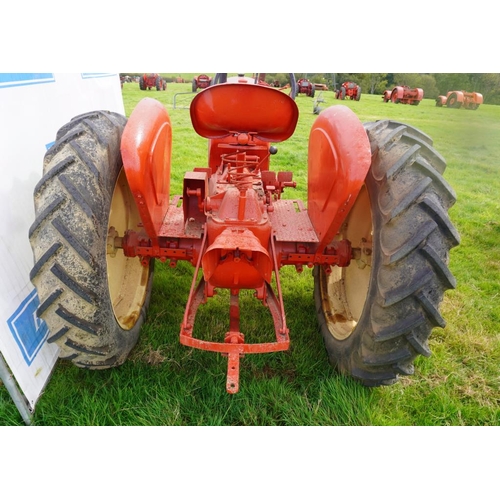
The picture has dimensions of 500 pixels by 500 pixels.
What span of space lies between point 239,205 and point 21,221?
124 cm

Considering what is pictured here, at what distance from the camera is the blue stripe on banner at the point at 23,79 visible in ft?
6.82

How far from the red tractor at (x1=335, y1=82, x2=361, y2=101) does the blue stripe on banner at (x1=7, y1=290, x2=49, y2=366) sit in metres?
16.7

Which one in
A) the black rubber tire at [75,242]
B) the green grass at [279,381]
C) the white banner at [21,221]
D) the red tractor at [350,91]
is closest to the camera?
the black rubber tire at [75,242]

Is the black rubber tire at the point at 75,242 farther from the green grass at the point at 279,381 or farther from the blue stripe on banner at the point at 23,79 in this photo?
the blue stripe on banner at the point at 23,79

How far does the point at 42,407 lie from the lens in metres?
2.09

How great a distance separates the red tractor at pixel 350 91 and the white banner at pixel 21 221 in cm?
1594

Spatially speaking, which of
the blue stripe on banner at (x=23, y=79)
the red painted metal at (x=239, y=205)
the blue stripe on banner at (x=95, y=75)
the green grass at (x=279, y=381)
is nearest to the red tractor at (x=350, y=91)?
the green grass at (x=279, y=381)

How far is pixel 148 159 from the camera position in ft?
6.52

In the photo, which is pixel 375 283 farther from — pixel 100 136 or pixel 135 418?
pixel 100 136

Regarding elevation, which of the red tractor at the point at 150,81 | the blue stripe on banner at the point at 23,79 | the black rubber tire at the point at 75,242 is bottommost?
the red tractor at the point at 150,81

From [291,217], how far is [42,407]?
1.85 m

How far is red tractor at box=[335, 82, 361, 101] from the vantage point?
643 inches

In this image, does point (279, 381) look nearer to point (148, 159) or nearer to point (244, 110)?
point (148, 159)

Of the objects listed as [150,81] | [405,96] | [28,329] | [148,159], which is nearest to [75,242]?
[148,159]
